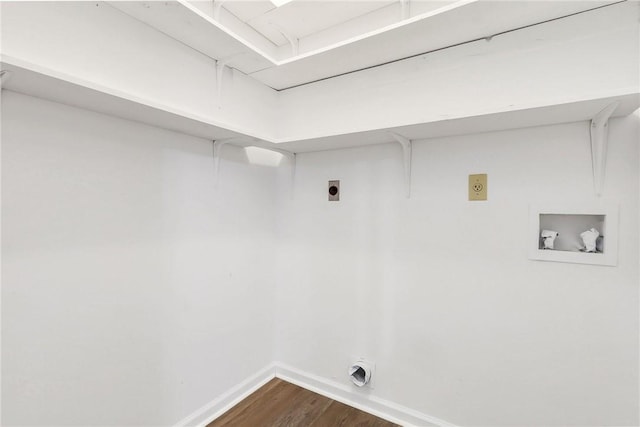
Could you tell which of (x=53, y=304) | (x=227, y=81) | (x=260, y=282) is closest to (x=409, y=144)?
(x=227, y=81)

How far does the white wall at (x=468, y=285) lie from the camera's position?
1321 mm

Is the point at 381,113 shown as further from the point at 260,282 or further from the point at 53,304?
the point at 53,304

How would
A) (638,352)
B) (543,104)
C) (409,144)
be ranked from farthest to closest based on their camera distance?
(409,144)
(638,352)
(543,104)

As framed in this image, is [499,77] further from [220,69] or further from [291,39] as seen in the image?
[220,69]

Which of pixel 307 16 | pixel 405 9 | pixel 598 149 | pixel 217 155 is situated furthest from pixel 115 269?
pixel 598 149

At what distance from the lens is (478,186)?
1.57m

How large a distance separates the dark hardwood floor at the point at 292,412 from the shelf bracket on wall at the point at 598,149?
1.63 meters

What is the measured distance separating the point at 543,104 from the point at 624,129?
0.47 m

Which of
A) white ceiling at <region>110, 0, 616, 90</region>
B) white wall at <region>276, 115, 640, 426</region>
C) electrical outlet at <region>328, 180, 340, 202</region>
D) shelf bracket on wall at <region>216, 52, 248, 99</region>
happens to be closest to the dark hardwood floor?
white wall at <region>276, 115, 640, 426</region>

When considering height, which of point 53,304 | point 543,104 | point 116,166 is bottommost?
point 53,304

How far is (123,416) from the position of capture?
Result: 140 centimetres

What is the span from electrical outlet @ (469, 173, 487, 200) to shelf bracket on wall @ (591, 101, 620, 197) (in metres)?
0.42

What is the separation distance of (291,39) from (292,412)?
2.31 metres

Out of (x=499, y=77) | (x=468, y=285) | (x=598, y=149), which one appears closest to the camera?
(x=598, y=149)
